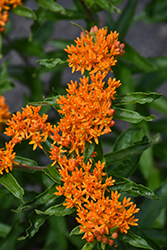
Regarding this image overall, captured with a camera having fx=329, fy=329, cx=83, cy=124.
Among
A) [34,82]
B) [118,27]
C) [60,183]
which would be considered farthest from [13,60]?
[60,183]

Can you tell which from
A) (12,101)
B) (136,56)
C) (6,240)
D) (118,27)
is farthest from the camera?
(12,101)

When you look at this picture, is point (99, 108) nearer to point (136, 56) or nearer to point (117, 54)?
point (117, 54)

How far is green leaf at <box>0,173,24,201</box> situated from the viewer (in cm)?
165

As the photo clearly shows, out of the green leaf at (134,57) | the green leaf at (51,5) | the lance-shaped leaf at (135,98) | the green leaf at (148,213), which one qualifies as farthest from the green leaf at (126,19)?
the green leaf at (148,213)

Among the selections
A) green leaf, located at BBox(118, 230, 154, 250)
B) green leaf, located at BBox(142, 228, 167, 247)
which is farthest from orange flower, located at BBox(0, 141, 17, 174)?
green leaf, located at BBox(142, 228, 167, 247)

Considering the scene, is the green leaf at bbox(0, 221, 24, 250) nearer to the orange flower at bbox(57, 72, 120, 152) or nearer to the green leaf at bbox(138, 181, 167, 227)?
the green leaf at bbox(138, 181, 167, 227)

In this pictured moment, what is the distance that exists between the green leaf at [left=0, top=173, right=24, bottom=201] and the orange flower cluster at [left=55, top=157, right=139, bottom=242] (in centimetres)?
20

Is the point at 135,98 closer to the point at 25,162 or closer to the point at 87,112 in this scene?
the point at 87,112

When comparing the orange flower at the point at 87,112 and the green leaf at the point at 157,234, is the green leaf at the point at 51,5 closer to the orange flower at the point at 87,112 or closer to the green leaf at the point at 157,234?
the orange flower at the point at 87,112

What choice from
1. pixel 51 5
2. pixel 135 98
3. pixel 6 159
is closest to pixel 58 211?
pixel 6 159

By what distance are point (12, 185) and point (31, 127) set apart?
0.31 metres

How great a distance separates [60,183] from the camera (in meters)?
1.68

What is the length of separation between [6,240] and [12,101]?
3.17 metres

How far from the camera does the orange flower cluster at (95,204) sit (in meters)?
1.50
